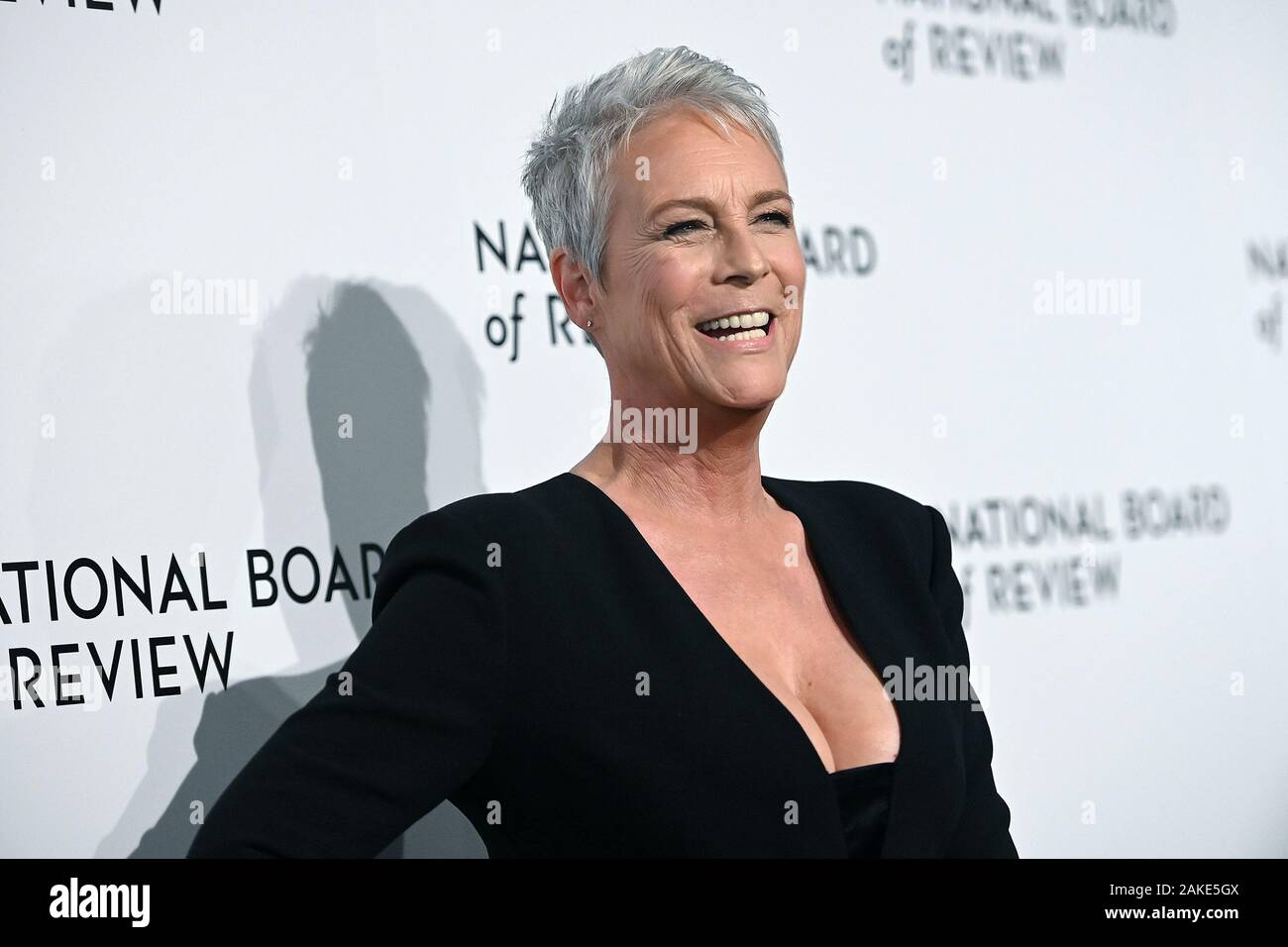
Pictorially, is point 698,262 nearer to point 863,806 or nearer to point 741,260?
point 741,260

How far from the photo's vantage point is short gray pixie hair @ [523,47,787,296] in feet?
4.28

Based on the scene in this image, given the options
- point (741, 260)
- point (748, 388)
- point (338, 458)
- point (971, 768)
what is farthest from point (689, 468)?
point (338, 458)

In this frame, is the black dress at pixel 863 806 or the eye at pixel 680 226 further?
the eye at pixel 680 226

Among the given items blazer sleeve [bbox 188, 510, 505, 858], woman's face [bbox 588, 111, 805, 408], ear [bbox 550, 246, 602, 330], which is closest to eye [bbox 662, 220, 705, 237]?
woman's face [bbox 588, 111, 805, 408]

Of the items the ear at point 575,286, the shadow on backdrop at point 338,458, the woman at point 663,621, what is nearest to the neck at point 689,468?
the woman at point 663,621

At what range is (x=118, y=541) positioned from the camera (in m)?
1.60

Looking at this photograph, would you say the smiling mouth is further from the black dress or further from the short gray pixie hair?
the black dress

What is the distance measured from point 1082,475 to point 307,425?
1430 millimetres

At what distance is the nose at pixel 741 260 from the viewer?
1276 millimetres

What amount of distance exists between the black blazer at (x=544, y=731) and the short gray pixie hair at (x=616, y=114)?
1.01 ft

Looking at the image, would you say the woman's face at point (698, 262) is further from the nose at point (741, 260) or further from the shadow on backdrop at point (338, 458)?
the shadow on backdrop at point (338, 458)

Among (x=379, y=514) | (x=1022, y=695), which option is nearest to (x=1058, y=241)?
(x=1022, y=695)

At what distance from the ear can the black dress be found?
528 millimetres

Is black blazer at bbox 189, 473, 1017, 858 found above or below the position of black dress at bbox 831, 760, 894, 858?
above
